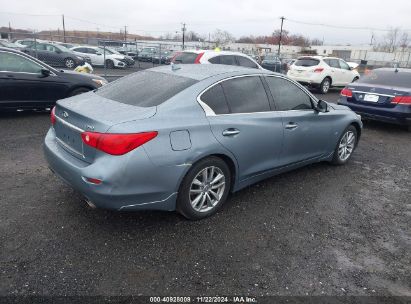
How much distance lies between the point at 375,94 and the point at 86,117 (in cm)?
708

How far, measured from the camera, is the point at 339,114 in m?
5.25

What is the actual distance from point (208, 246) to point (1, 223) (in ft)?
6.70

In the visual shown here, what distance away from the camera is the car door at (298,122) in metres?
4.33

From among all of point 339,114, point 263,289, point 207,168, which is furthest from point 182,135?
point 339,114

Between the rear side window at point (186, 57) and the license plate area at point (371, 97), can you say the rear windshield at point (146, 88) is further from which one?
the rear side window at point (186, 57)

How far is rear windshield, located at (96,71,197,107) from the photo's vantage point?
3.51 m

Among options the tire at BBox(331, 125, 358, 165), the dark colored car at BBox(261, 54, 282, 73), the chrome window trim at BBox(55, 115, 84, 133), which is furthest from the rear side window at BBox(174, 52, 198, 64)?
the dark colored car at BBox(261, 54, 282, 73)

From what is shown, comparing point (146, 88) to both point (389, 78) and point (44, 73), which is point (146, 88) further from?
point (389, 78)

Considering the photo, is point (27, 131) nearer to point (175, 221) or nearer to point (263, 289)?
point (175, 221)

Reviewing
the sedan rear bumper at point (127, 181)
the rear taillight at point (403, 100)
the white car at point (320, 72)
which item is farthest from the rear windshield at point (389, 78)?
the sedan rear bumper at point (127, 181)

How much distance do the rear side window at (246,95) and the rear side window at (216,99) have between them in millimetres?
69

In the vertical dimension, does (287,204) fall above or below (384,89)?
below

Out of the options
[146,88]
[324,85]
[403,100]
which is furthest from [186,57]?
[146,88]

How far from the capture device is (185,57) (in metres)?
11.3
